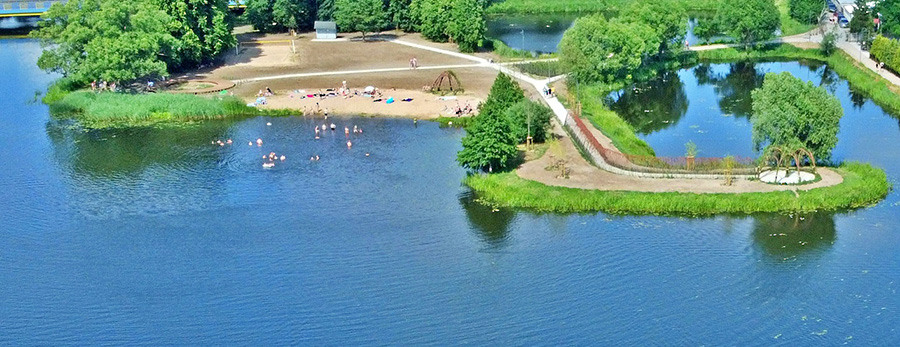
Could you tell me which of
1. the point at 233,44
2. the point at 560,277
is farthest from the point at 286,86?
the point at 560,277

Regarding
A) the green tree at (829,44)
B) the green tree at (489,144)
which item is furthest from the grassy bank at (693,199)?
the green tree at (829,44)

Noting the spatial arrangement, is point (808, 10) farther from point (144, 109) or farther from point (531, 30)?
point (144, 109)

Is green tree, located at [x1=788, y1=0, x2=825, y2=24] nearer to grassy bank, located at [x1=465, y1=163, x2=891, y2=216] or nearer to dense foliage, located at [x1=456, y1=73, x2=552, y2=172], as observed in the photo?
dense foliage, located at [x1=456, y1=73, x2=552, y2=172]

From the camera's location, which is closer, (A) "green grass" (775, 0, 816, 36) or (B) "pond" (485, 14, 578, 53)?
(B) "pond" (485, 14, 578, 53)

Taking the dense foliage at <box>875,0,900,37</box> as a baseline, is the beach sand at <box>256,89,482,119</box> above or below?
below

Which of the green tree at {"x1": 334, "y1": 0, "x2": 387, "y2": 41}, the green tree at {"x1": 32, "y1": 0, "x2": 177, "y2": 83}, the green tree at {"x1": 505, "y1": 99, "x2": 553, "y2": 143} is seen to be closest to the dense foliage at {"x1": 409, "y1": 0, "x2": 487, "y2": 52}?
the green tree at {"x1": 334, "y1": 0, "x2": 387, "y2": 41}
